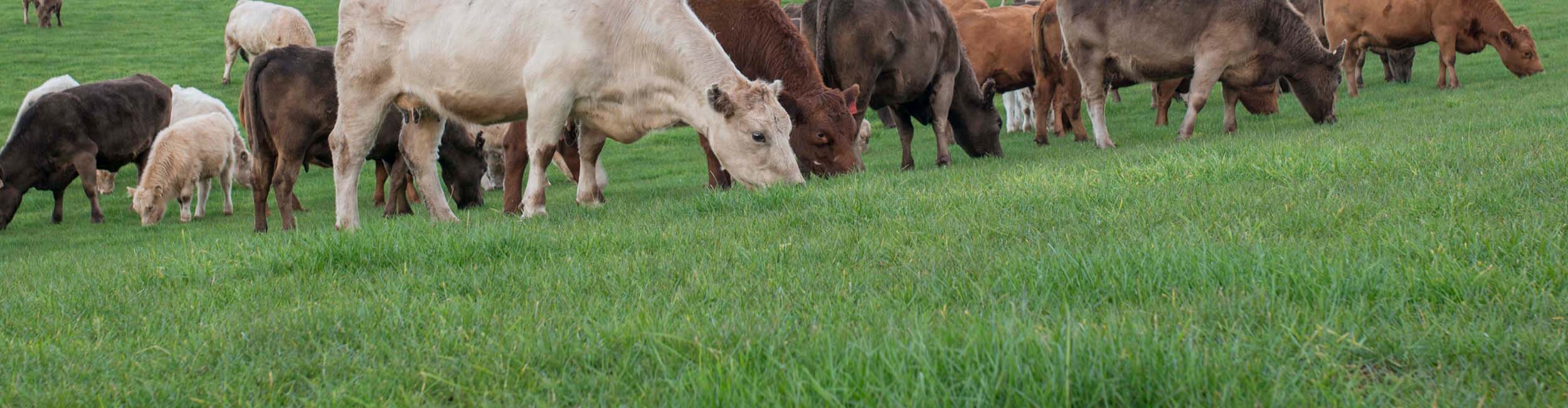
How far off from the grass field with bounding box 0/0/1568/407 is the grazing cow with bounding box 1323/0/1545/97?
1164 cm

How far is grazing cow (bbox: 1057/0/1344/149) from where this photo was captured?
35.7 ft

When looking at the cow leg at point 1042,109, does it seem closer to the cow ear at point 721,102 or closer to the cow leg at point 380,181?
the cow ear at point 721,102

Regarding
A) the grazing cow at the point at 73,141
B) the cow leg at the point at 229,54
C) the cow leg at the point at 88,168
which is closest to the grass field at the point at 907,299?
the cow leg at the point at 88,168

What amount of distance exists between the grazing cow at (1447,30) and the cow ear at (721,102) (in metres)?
13.2

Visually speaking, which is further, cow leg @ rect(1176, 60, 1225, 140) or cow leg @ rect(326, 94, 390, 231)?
cow leg @ rect(1176, 60, 1225, 140)

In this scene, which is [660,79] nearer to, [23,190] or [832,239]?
[832,239]

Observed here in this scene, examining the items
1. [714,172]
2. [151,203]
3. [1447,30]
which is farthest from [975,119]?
[151,203]

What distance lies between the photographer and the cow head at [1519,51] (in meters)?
17.8

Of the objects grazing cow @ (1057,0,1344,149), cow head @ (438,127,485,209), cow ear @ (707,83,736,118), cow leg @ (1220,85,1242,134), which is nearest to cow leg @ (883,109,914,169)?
grazing cow @ (1057,0,1344,149)

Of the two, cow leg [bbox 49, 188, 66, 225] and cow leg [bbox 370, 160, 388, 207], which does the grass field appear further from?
cow leg [bbox 49, 188, 66, 225]

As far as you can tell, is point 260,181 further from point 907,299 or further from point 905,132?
point 907,299

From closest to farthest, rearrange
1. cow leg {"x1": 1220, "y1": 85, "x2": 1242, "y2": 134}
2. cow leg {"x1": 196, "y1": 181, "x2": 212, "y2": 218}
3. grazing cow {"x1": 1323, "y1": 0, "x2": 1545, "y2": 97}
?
cow leg {"x1": 1220, "y1": 85, "x2": 1242, "y2": 134}, cow leg {"x1": 196, "y1": 181, "x2": 212, "y2": 218}, grazing cow {"x1": 1323, "y1": 0, "x2": 1545, "y2": 97}

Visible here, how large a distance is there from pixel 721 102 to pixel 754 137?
37cm

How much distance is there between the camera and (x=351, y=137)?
8.42 meters
